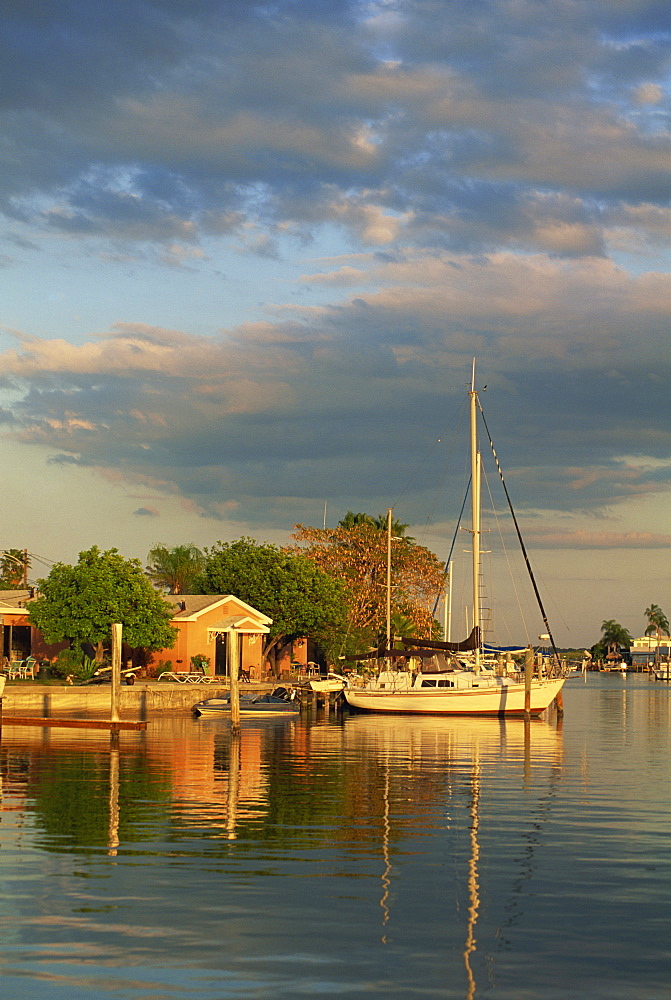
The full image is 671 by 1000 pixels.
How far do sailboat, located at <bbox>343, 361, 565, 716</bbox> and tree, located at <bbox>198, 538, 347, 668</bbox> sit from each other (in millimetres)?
11112

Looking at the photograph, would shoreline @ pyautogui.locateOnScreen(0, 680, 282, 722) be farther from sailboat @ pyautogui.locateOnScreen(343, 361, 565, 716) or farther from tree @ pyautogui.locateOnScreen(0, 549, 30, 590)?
tree @ pyautogui.locateOnScreen(0, 549, 30, 590)

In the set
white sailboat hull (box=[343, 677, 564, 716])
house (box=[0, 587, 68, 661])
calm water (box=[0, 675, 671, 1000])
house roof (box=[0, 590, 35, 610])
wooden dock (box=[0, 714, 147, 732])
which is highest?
house roof (box=[0, 590, 35, 610])

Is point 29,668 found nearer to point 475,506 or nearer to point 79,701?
point 79,701

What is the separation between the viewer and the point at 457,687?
68.1 m

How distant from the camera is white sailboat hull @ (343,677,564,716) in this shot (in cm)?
6744

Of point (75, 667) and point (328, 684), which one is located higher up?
point (75, 667)

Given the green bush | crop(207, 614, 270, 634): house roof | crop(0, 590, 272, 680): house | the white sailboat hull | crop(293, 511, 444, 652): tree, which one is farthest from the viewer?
crop(293, 511, 444, 652): tree

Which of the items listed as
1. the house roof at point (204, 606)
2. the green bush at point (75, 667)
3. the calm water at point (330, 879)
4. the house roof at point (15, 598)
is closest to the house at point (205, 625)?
the house roof at point (204, 606)

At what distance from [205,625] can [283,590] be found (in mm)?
8637

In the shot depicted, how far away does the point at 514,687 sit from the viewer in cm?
6762

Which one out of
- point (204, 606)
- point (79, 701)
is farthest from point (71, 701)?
point (204, 606)

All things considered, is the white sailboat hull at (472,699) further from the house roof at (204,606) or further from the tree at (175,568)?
the tree at (175,568)

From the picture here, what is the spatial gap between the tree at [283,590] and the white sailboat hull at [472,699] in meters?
15.9

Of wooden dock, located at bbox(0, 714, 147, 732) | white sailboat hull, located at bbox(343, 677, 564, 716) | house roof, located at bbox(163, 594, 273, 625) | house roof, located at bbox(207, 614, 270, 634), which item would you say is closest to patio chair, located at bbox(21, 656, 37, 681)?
house roof, located at bbox(163, 594, 273, 625)
